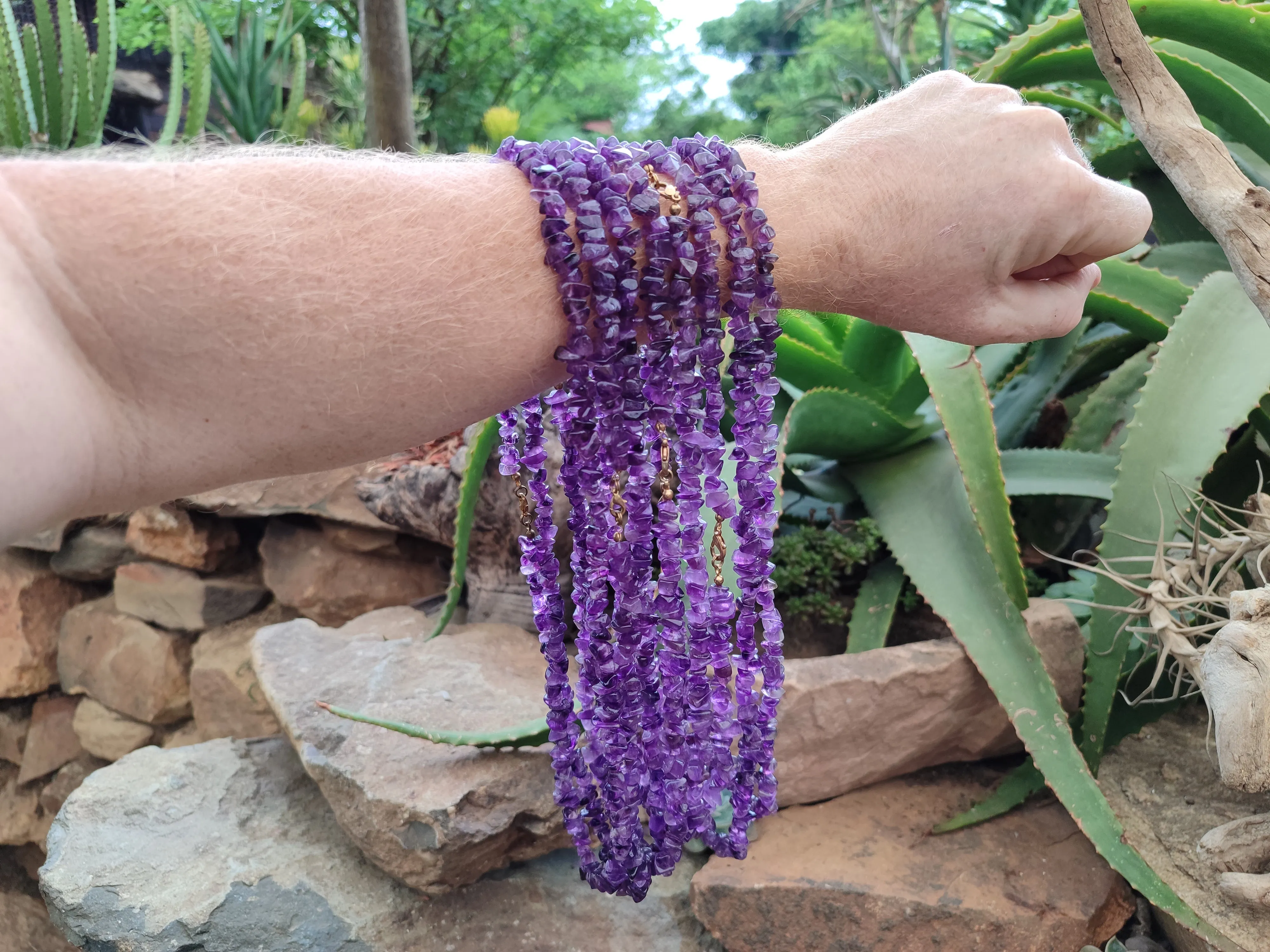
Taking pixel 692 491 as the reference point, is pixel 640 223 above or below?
above

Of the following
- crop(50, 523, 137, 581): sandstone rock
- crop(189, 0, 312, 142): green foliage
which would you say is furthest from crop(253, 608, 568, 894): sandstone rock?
crop(189, 0, 312, 142): green foliage

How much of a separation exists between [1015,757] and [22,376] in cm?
103

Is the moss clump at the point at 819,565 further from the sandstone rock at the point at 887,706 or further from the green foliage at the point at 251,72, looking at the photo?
the green foliage at the point at 251,72

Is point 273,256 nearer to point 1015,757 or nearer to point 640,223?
point 640,223

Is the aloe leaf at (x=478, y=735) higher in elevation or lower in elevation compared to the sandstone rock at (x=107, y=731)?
higher

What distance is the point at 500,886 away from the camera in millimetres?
996

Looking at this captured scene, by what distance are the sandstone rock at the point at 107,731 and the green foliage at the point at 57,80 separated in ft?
4.87

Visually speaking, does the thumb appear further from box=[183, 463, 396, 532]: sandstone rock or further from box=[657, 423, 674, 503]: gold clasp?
box=[183, 463, 396, 532]: sandstone rock

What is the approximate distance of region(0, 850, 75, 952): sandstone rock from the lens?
191cm

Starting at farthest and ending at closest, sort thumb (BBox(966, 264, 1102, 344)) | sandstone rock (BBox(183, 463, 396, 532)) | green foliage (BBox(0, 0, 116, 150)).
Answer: green foliage (BBox(0, 0, 116, 150))
sandstone rock (BBox(183, 463, 396, 532))
thumb (BBox(966, 264, 1102, 344))

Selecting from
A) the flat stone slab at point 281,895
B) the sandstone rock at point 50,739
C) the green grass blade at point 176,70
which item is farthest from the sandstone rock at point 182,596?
the green grass blade at point 176,70

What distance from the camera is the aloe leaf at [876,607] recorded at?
1.09m

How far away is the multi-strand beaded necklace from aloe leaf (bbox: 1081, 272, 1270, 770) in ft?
1.22

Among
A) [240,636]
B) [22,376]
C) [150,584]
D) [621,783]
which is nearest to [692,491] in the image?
[621,783]
